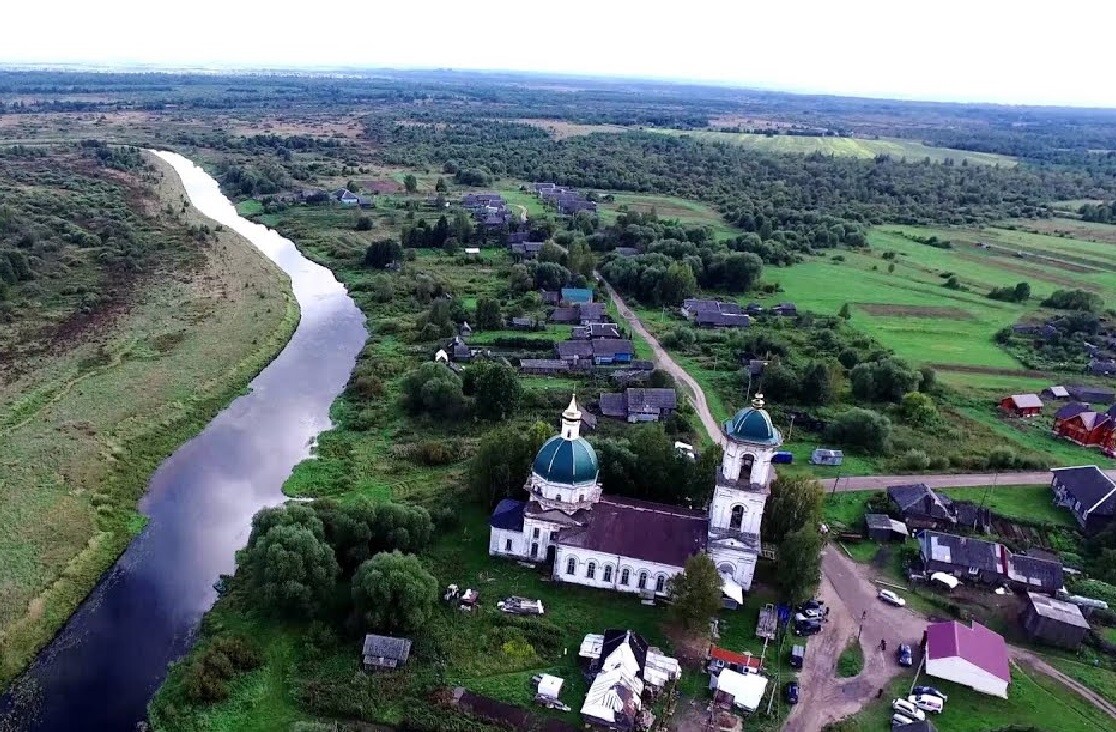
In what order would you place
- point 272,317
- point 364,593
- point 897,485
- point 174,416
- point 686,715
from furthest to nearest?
point 272,317 → point 174,416 → point 897,485 → point 364,593 → point 686,715

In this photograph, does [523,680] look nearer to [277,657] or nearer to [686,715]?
[686,715]

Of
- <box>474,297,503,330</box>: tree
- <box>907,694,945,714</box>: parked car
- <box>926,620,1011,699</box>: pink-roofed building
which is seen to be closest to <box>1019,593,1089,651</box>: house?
<box>926,620,1011,699</box>: pink-roofed building

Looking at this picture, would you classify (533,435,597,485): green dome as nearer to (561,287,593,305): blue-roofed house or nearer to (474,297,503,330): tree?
(474,297,503,330): tree

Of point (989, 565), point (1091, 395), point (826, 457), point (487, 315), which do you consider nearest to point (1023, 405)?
point (1091, 395)

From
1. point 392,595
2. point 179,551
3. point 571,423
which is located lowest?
point 179,551

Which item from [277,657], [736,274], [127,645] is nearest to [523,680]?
[277,657]

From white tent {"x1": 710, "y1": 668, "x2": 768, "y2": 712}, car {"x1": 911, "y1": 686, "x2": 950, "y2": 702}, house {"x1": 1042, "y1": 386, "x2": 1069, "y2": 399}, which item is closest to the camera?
white tent {"x1": 710, "y1": 668, "x2": 768, "y2": 712}

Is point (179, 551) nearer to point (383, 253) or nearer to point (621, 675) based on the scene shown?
point (621, 675)
